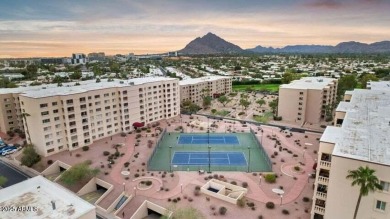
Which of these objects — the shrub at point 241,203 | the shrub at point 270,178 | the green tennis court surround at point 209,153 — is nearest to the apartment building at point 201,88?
the green tennis court surround at point 209,153

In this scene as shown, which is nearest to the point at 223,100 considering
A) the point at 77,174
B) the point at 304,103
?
the point at 304,103

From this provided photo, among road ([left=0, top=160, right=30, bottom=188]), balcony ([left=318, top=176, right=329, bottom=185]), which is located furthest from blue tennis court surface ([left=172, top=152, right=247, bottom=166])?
road ([left=0, top=160, right=30, bottom=188])

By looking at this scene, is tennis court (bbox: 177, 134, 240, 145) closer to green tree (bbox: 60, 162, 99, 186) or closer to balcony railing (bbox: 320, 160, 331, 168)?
green tree (bbox: 60, 162, 99, 186)

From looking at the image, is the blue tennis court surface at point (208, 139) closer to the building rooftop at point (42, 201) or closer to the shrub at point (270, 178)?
the shrub at point (270, 178)

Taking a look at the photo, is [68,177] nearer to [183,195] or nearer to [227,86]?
[183,195]

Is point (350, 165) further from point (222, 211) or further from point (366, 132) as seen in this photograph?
point (222, 211)

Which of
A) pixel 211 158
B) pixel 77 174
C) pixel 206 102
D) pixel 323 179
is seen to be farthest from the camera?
pixel 206 102

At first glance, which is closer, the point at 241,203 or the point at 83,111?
the point at 241,203

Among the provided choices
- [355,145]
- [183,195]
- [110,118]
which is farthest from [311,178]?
[110,118]
